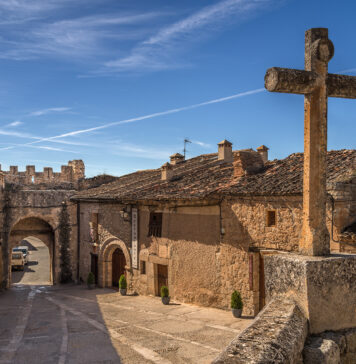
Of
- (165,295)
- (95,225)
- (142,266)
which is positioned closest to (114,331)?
(165,295)

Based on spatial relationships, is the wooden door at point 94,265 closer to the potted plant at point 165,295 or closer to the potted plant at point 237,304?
the potted plant at point 165,295

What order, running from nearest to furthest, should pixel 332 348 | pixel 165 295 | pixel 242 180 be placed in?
pixel 332 348
pixel 242 180
pixel 165 295

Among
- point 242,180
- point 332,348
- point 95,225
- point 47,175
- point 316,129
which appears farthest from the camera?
point 47,175

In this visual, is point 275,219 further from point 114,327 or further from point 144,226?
point 144,226

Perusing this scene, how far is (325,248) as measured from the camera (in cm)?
378

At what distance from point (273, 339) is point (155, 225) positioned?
1253 centimetres

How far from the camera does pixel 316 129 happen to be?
3846mm

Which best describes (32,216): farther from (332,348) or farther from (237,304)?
(332,348)

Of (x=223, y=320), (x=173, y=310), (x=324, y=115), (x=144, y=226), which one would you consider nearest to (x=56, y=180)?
(x=144, y=226)

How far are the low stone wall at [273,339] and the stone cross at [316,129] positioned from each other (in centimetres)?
65

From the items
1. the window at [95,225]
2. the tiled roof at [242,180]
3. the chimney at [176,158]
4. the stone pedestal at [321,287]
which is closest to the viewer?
the stone pedestal at [321,287]

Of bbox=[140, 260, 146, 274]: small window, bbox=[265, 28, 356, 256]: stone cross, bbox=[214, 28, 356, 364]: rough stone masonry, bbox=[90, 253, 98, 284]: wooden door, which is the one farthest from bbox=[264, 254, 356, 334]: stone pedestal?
bbox=[90, 253, 98, 284]: wooden door

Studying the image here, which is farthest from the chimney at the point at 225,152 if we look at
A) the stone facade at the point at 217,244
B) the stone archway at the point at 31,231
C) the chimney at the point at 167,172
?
the stone archway at the point at 31,231

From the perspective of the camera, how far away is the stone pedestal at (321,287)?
11.4ft
